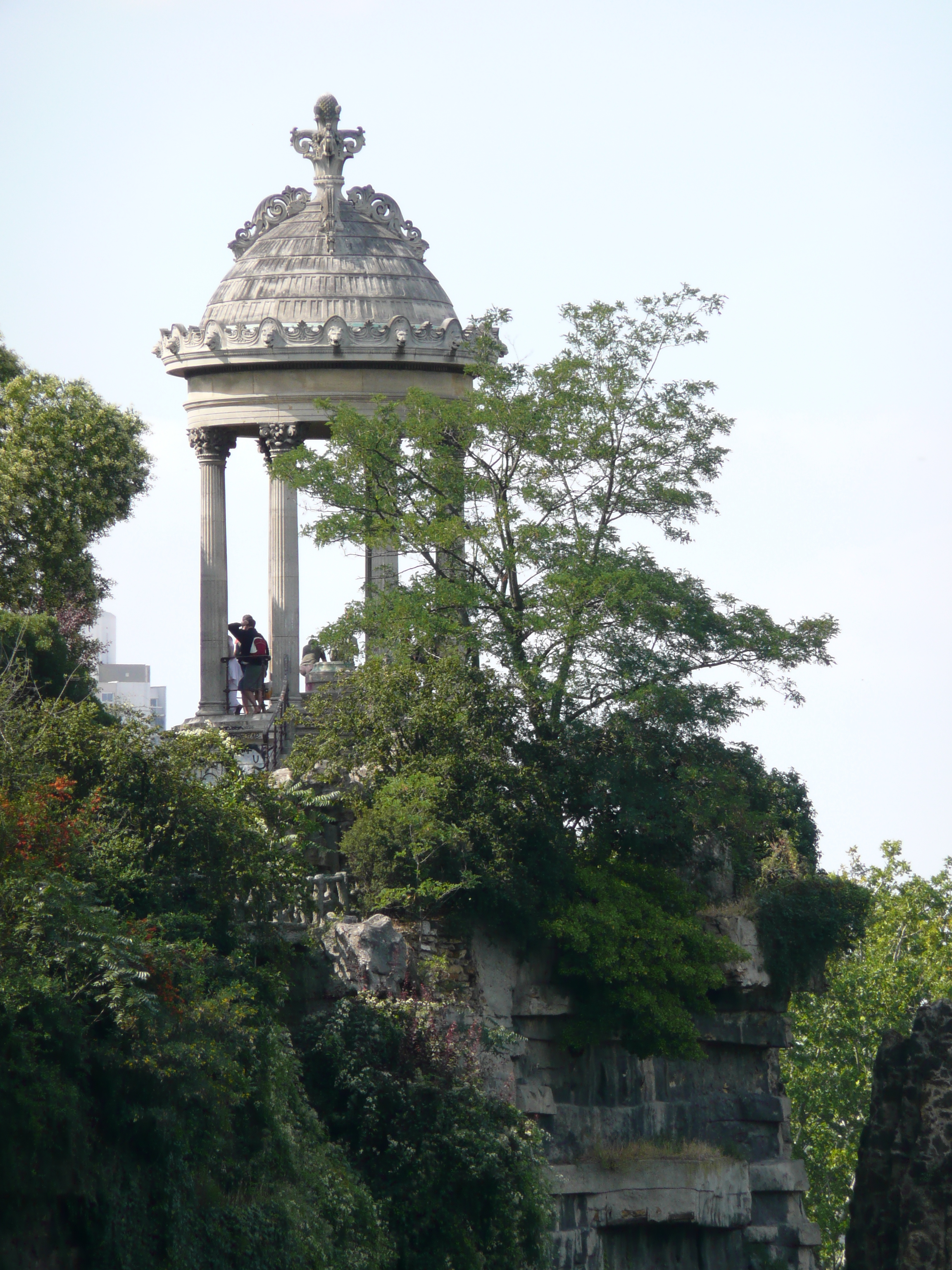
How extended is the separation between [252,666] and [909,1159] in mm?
20864

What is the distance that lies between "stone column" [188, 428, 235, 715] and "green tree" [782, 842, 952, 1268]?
24305 millimetres

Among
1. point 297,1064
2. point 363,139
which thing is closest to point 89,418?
point 363,139

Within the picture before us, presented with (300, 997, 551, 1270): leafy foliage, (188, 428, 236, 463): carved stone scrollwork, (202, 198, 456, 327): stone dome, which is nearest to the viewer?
(300, 997, 551, 1270): leafy foliage

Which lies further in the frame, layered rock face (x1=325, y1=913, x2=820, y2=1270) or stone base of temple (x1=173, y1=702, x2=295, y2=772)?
stone base of temple (x1=173, y1=702, x2=295, y2=772)

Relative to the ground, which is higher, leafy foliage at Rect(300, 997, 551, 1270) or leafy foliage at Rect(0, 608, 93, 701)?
leafy foliage at Rect(0, 608, 93, 701)

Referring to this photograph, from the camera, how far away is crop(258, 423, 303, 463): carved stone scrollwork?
54.0 meters

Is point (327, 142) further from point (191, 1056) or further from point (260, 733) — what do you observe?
point (191, 1056)

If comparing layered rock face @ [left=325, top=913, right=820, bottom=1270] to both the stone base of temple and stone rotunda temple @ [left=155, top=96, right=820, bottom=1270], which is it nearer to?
stone rotunda temple @ [left=155, top=96, right=820, bottom=1270]

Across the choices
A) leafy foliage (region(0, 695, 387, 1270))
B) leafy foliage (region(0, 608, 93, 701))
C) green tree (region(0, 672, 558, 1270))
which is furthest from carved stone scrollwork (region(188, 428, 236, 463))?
leafy foliage (region(0, 695, 387, 1270))

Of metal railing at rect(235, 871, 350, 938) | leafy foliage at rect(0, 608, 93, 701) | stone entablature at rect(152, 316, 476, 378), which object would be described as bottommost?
metal railing at rect(235, 871, 350, 938)

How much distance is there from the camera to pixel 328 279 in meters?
55.0

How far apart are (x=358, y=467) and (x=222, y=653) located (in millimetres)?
9771

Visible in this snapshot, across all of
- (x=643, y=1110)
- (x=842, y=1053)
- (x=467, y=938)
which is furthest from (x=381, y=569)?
(x=842, y=1053)

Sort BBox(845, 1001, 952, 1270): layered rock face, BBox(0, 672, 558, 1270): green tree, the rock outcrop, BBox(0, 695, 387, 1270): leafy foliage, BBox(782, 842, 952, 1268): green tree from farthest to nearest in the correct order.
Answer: BBox(782, 842, 952, 1268): green tree < BBox(845, 1001, 952, 1270): layered rock face < the rock outcrop < BBox(0, 672, 558, 1270): green tree < BBox(0, 695, 387, 1270): leafy foliage
